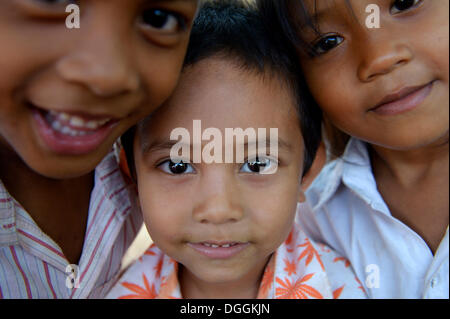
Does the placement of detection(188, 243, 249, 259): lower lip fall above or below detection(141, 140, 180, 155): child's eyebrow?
below

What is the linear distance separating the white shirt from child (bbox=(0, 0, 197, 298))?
75 cm

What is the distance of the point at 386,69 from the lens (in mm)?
1102

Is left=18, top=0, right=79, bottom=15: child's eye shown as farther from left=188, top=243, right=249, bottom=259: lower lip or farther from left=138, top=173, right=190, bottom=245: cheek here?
left=188, top=243, right=249, bottom=259: lower lip

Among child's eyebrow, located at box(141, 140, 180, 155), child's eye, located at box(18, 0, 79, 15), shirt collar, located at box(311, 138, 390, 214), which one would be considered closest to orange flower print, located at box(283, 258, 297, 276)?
shirt collar, located at box(311, 138, 390, 214)

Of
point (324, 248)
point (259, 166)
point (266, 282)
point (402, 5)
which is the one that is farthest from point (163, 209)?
point (402, 5)

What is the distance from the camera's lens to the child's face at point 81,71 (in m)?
0.74

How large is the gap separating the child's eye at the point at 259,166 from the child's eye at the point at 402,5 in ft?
1.54

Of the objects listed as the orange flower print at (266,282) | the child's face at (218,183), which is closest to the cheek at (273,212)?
the child's face at (218,183)

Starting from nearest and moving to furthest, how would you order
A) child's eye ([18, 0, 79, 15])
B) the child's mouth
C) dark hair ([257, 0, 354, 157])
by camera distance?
child's eye ([18, 0, 79, 15])
the child's mouth
dark hair ([257, 0, 354, 157])

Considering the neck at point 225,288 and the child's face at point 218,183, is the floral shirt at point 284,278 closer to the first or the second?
the neck at point 225,288

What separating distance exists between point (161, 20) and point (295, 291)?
2.56 ft

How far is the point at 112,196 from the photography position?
4.16 ft

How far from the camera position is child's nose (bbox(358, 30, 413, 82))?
1083 millimetres
